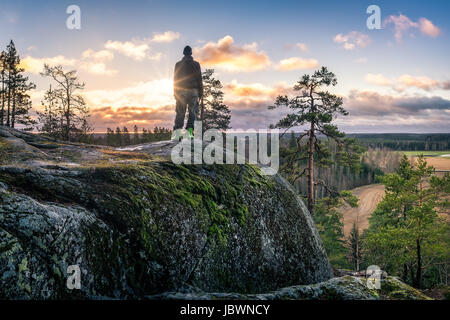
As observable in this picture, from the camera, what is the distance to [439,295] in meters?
16.9

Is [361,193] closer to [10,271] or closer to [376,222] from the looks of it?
[376,222]

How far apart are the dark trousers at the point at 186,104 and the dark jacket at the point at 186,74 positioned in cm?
22

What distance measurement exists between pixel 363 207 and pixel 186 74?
275 ft

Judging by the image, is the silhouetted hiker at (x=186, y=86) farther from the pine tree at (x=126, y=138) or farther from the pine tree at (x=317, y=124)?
the pine tree at (x=126, y=138)

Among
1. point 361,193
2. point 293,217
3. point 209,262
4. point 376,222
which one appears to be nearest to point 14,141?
point 209,262

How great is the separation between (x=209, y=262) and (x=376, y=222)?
35.3 m

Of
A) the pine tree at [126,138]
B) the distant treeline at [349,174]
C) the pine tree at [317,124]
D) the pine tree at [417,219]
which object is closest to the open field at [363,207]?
the distant treeline at [349,174]

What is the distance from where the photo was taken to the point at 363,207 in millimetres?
80188

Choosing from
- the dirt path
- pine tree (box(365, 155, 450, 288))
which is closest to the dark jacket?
pine tree (box(365, 155, 450, 288))

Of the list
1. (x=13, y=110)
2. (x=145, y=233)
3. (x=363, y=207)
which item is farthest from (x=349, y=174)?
(x=145, y=233)

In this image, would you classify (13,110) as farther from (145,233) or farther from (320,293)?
(320,293)

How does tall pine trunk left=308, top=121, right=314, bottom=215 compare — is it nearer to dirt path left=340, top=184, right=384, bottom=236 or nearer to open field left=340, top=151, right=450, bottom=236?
open field left=340, top=151, right=450, bottom=236

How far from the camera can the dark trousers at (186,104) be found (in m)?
10.4
